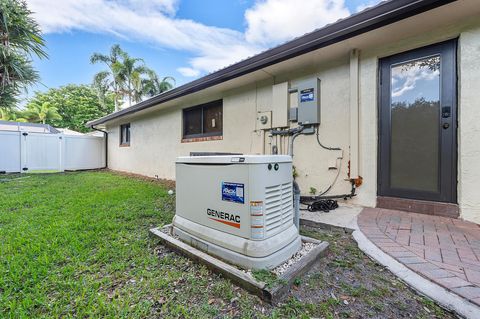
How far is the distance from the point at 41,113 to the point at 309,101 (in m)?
27.4

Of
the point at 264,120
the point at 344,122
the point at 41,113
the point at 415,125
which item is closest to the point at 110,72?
the point at 41,113

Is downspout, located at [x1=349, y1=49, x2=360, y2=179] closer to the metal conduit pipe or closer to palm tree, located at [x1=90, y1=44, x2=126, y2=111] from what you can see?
the metal conduit pipe

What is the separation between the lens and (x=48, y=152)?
29.0 feet

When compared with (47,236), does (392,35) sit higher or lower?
higher

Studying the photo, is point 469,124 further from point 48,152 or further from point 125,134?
point 48,152

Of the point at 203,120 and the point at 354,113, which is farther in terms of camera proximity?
the point at 203,120

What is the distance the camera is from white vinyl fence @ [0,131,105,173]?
8.03m

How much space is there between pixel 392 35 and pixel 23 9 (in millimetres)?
8786

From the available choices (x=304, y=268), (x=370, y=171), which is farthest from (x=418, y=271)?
(x=370, y=171)

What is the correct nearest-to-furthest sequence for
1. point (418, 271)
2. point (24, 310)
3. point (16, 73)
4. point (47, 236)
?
1. point (24, 310)
2. point (418, 271)
3. point (47, 236)
4. point (16, 73)

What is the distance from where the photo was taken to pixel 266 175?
5.11 feet

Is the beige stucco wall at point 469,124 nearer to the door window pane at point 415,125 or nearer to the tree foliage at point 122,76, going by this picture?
the door window pane at point 415,125

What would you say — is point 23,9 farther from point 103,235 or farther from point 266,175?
point 266,175

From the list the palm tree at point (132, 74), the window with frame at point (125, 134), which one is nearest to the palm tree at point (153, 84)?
the palm tree at point (132, 74)
